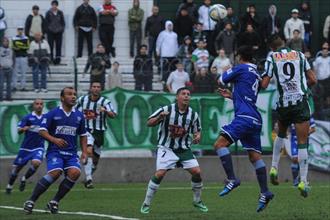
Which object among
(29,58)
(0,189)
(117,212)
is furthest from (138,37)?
(117,212)

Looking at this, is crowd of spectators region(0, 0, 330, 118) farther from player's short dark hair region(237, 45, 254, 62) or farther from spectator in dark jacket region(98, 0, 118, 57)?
player's short dark hair region(237, 45, 254, 62)

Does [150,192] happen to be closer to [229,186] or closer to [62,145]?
[62,145]

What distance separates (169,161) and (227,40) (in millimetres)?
13235

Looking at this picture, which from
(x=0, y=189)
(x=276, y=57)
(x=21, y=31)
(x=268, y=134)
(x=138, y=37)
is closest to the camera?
(x=276, y=57)

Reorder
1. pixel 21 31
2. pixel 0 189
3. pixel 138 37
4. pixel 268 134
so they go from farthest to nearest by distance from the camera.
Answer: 1. pixel 138 37
2. pixel 21 31
3. pixel 268 134
4. pixel 0 189

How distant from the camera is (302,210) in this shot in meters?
17.6

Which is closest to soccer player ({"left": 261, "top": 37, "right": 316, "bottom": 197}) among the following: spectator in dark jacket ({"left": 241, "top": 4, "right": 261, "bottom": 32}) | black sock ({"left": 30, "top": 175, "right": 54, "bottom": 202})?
black sock ({"left": 30, "top": 175, "right": 54, "bottom": 202})

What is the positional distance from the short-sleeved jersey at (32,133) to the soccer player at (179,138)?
21.0 feet

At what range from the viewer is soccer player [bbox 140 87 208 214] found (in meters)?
18.3

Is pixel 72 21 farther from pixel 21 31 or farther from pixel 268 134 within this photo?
pixel 268 134

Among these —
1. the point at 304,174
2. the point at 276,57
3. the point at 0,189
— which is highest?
the point at 276,57

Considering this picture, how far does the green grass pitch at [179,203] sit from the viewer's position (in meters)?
16.9

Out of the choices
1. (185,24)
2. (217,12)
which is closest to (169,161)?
(217,12)

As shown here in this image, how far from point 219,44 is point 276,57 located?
14.0 m
